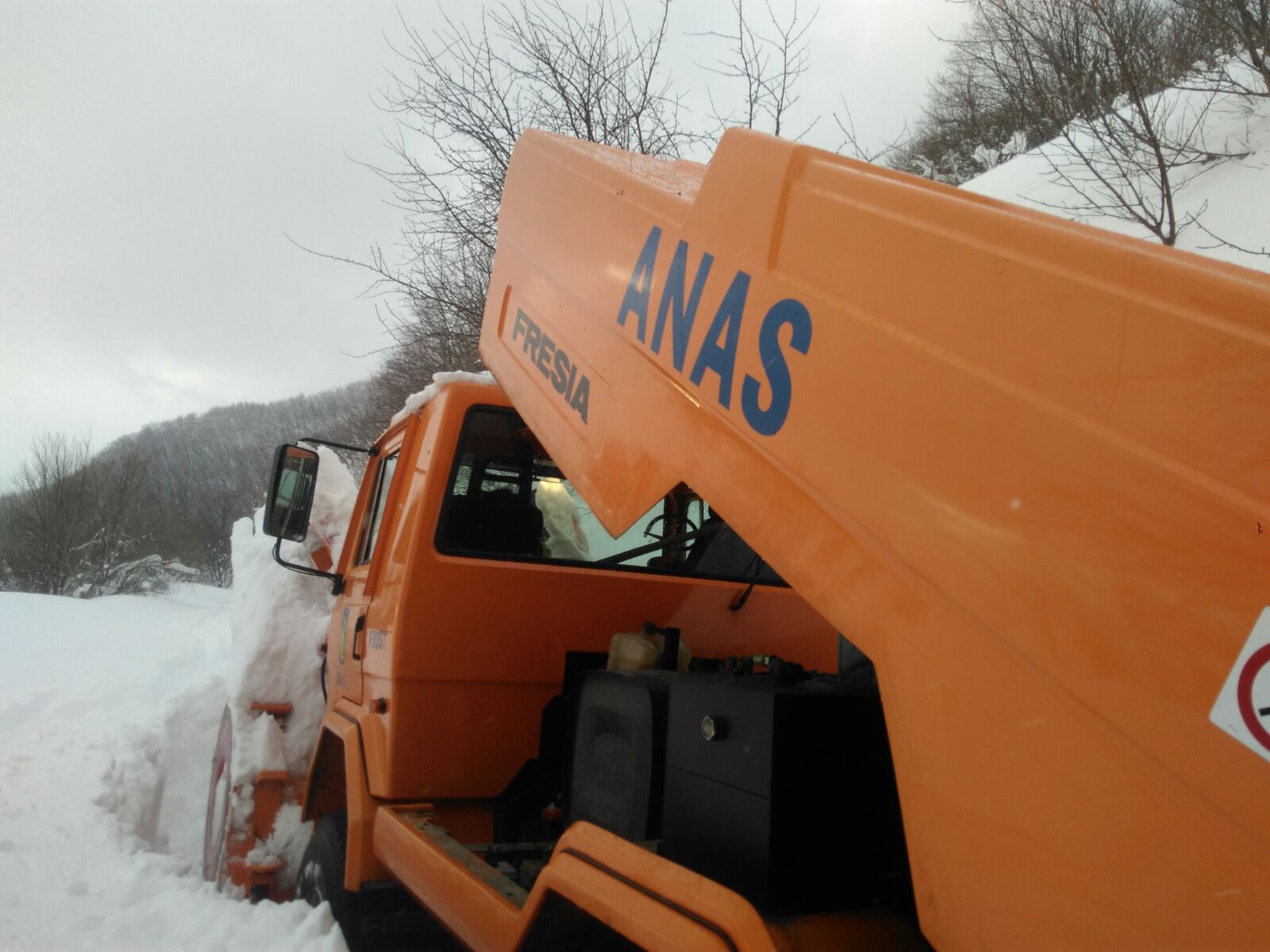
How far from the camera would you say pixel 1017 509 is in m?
1.06

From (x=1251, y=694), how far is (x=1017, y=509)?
293 millimetres

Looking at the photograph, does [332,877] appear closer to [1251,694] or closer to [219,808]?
[219,808]

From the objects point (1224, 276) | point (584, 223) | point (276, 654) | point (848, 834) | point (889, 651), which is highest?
point (584, 223)

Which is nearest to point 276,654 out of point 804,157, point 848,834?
point 848,834

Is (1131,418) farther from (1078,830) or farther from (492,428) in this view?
(492,428)

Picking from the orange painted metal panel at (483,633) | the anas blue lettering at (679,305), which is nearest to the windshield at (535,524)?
the orange painted metal panel at (483,633)

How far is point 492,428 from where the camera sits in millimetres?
3080

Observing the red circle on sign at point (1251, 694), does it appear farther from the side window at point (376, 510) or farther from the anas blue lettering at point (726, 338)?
the side window at point (376, 510)

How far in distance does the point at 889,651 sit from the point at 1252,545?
45cm

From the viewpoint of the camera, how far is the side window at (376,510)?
11.5ft

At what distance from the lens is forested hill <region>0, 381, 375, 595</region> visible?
3147cm

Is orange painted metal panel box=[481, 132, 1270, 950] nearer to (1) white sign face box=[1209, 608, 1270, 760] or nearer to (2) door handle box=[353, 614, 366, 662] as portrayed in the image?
(1) white sign face box=[1209, 608, 1270, 760]

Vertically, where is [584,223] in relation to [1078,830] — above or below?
above

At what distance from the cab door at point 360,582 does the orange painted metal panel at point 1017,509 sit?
6.77 feet
